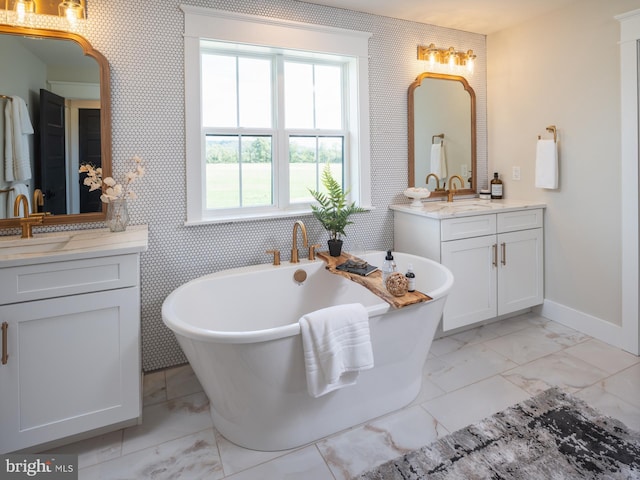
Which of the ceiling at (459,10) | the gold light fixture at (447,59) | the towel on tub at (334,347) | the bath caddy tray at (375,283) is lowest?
the towel on tub at (334,347)

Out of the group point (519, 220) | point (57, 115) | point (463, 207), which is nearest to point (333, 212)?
point (463, 207)

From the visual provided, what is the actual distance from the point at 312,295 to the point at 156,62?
1.76 m

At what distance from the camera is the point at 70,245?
6.21ft

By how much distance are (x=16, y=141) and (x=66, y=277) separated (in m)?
0.94

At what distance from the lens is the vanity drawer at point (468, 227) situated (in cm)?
275

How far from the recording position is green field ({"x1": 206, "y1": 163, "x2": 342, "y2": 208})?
8.93 feet

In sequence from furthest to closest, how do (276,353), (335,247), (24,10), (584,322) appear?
(584,322)
(335,247)
(24,10)
(276,353)

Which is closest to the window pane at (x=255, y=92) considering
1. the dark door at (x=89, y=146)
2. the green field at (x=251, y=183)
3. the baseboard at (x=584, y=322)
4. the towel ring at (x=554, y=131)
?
the green field at (x=251, y=183)

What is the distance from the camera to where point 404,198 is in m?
3.23

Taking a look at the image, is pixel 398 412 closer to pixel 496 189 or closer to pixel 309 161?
pixel 309 161

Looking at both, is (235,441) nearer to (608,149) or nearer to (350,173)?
(350,173)

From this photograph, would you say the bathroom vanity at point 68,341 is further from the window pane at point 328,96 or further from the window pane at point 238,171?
the window pane at point 328,96

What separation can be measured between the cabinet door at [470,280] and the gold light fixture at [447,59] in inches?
59.1

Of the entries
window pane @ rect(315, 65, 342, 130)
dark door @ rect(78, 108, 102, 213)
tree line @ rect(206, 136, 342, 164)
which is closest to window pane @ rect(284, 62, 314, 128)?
window pane @ rect(315, 65, 342, 130)
